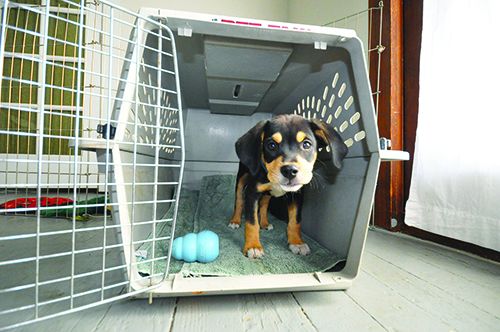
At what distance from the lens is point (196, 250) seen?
966 mm

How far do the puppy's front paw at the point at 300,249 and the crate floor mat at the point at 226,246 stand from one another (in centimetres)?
2

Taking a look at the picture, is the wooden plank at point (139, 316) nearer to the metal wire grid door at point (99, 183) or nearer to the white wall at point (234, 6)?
the metal wire grid door at point (99, 183)

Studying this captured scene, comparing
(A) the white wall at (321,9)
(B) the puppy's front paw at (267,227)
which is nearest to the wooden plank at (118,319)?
(B) the puppy's front paw at (267,227)

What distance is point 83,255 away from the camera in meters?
1.10

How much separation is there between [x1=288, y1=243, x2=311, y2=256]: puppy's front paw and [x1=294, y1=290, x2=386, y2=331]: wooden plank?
26cm

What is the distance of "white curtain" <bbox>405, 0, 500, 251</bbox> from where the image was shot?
109 cm

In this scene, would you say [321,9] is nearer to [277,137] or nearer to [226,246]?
[277,137]

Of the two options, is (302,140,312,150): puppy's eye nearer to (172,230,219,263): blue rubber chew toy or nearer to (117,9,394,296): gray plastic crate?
(117,9,394,296): gray plastic crate

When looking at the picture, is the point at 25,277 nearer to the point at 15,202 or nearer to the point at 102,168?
the point at 102,168

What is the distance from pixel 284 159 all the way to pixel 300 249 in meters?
0.36

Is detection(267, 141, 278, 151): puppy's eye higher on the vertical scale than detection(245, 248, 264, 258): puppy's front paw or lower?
higher

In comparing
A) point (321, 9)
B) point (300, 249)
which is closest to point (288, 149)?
point (300, 249)

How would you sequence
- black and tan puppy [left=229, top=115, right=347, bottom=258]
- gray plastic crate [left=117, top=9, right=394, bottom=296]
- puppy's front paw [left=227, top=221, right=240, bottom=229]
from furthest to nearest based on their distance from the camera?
puppy's front paw [left=227, top=221, right=240, bottom=229], black and tan puppy [left=229, top=115, right=347, bottom=258], gray plastic crate [left=117, top=9, right=394, bottom=296]

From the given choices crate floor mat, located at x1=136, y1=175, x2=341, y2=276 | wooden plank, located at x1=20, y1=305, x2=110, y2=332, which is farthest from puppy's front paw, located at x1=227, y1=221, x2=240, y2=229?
wooden plank, located at x1=20, y1=305, x2=110, y2=332
